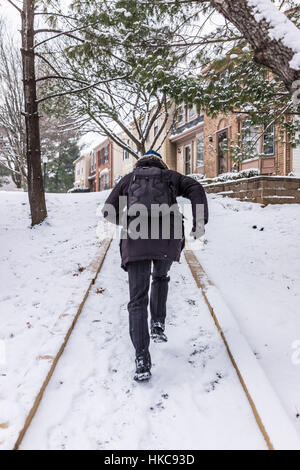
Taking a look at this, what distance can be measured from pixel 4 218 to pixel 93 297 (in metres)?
5.75

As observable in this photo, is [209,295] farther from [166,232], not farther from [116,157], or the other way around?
[116,157]

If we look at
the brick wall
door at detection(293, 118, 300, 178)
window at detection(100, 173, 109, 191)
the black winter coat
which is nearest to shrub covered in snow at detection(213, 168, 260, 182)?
the brick wall

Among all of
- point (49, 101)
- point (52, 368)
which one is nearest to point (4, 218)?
point (49, 101)

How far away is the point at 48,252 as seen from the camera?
22.0 ft

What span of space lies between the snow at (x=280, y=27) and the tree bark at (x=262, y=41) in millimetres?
32

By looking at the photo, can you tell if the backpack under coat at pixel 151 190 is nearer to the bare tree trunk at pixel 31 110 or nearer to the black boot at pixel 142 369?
the black boot at pixel 142 369

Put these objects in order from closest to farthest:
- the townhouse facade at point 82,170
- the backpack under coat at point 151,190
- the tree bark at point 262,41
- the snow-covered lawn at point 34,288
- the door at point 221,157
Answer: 1. the snow-covered lawn at point 34,288
2. the backpack under coat at point 151,190
3. the tree bark at point 262,41
4. the door at point 221,157
5. the townhouse facade at point 82,170

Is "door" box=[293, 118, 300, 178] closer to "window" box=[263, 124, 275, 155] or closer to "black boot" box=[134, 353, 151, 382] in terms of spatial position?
"window" box=[263, 124, 275, 155]

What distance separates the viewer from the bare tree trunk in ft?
26.5

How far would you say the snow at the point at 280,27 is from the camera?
2752 mm

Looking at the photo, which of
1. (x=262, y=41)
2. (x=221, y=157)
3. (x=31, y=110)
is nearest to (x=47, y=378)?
(x=262, y=41)

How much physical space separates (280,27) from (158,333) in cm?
326

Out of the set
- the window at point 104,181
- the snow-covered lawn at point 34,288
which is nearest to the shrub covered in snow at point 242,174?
the snow-covered lawn at point 34,288

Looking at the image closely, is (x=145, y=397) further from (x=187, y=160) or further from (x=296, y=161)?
(x=187, y=160)
